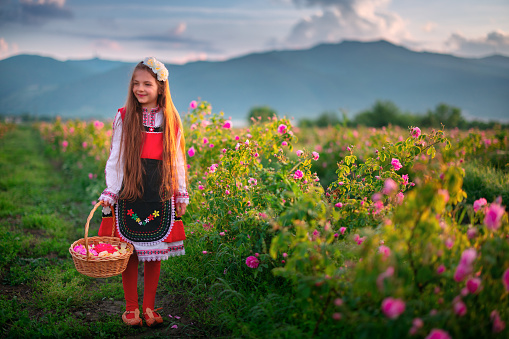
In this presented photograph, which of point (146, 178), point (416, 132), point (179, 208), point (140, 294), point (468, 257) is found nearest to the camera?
point (468, 257)

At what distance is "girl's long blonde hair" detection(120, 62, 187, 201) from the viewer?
2.37 m

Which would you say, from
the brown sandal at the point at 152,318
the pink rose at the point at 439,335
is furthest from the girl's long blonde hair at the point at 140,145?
the pink rose at the point at 439,335

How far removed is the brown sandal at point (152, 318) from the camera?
2510 millimetres

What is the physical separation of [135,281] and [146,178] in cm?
84

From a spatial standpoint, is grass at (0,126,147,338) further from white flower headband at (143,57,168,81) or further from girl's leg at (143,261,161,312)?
white flower headband at (143,57,168,81)

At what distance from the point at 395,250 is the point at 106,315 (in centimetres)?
233

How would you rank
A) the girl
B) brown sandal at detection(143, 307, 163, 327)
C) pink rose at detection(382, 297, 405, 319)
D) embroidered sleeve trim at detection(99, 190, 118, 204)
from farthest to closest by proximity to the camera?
brown sandal at detection(143, 307, 163, 327), the girl, embroidered sleeve trim at detection(99, 190, 118, 204), pink rose at detection(382, 297, 405, 319)

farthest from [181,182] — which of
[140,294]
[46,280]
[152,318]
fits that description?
[46,280]

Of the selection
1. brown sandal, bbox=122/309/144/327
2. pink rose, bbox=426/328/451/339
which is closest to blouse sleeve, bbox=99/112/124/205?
brown sandal, bbox=122/309/144/327

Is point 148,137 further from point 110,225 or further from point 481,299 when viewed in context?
point 481,299

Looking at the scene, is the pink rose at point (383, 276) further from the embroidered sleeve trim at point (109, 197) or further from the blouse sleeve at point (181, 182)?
the embroidered sleeve trim at point (109, 197)

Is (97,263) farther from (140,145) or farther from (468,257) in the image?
(468,257)

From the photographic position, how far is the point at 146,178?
242 centimetres

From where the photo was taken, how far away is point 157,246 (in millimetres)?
2449
